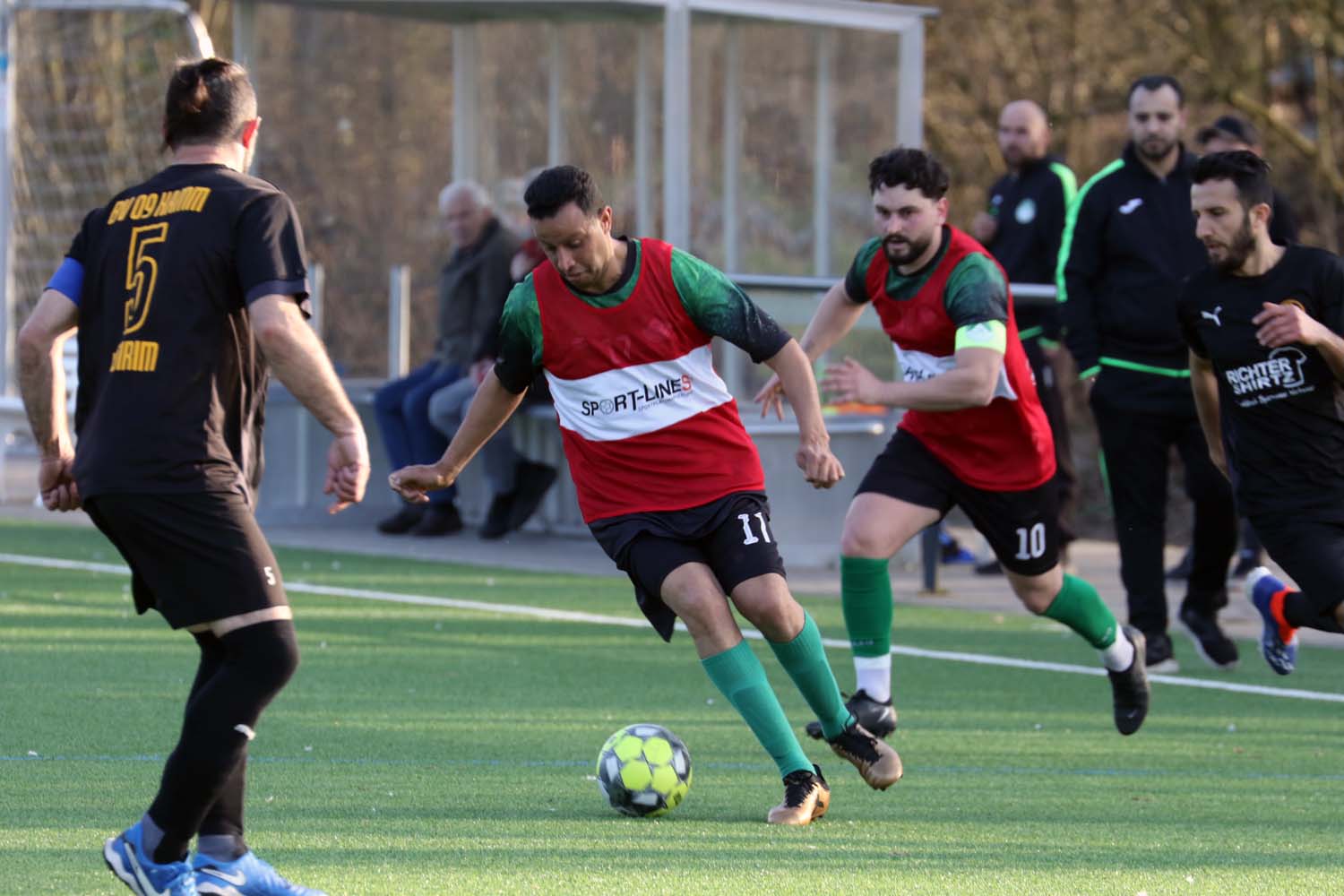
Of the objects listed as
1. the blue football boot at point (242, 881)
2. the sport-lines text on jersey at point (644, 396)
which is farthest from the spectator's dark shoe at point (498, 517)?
the blue football boot at point (242, 881)

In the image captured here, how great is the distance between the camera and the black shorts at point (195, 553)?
4.49 m

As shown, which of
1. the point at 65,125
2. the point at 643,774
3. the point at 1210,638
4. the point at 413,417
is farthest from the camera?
the point at 65,125

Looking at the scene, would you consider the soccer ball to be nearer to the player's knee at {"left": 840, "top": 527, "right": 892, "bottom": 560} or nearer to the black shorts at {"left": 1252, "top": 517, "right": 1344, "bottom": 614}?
the player's knee at {"left": 840, "top": 527, "right": 892, "bottom": 560}

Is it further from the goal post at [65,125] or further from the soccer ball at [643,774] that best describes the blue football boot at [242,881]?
the goal post at [65,125]

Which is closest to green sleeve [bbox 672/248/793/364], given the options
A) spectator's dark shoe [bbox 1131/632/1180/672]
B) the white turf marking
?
the white turf marking

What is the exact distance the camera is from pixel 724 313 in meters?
5.88

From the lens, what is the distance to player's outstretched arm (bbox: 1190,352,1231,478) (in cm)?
700

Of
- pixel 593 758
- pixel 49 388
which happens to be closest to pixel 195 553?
pixel 49 388

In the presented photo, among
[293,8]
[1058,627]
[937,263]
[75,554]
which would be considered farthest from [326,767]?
[293,8]

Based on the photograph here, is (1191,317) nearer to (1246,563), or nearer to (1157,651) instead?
(1157,651)

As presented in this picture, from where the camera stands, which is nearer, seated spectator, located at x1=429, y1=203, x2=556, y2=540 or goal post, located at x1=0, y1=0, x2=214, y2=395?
seated spectator, located at x1=429, y1=203, x2=556, y2=540

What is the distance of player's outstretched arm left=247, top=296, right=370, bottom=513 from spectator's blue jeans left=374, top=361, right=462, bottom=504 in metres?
8.79

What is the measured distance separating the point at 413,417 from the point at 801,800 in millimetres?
8116

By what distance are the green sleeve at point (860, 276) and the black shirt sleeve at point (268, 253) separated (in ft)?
10.1
